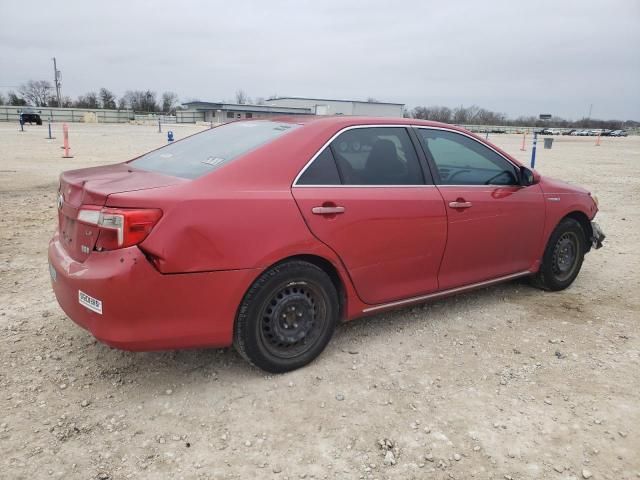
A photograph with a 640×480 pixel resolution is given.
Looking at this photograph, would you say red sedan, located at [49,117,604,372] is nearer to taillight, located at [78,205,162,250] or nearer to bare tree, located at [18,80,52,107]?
taillight, located at [78,205,162,250]

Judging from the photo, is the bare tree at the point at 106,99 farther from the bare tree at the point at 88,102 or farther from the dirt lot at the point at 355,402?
the dirt lot at the point at 355,402

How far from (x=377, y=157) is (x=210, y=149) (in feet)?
3.74

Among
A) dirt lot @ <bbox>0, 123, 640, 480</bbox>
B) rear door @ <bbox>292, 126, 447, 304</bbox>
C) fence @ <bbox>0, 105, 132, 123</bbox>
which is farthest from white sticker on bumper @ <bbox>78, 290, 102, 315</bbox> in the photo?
fence @ <bbox>0, 105, 132, 123</bbox>

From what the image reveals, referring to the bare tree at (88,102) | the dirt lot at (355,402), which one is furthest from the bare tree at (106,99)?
the dirt lot at (355,402)

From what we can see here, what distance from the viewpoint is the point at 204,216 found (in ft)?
8.98

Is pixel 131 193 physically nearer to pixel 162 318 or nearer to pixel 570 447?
pixel 162 318

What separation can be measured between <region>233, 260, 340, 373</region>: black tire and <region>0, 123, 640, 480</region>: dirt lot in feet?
0.51

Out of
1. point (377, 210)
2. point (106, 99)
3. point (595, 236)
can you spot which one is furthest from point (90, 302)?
point (106, 99)

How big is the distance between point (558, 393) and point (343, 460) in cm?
148

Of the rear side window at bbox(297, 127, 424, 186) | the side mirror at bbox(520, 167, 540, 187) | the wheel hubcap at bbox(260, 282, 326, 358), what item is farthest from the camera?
the side mirror at bbox(520, 167, 540, 187)

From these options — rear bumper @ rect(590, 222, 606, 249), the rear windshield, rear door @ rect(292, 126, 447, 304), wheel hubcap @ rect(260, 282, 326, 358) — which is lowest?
wheel hubcap @ rect(260, 282, 326, 358)

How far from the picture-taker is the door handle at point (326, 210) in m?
3.11

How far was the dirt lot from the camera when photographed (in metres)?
2.48

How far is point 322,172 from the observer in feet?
10.6
